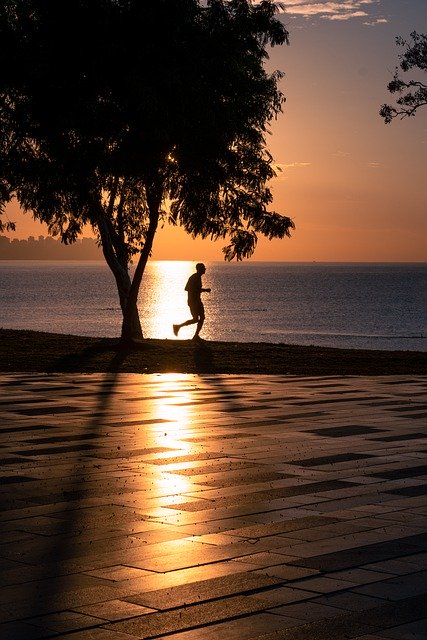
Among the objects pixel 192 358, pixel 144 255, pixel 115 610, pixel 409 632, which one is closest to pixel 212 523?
pixel 115 610

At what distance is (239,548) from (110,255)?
23.9 m

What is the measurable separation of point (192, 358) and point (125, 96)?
5.32 m

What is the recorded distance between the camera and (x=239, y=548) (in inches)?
255

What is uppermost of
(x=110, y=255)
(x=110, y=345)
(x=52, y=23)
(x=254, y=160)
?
(x=52, y=23)

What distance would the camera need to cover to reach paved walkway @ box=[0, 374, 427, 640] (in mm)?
5129

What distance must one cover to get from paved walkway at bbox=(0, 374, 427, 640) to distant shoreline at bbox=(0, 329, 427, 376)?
22.9 feet

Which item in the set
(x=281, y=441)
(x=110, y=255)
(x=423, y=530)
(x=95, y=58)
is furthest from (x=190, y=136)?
(x=423, y=530)

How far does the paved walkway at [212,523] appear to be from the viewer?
16.8 feet

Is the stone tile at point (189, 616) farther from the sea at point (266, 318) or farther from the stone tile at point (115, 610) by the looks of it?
the sea at point (266, 318)

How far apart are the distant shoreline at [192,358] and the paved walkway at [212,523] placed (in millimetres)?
6978

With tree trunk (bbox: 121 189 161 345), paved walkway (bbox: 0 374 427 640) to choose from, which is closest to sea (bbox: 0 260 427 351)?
tree trunk (bbox: 121 189 161 345)

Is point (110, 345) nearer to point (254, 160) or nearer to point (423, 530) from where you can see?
point (254, 160)

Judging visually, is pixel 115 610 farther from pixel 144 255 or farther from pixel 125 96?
pixel 144 255

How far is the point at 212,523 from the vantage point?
23.4ft
